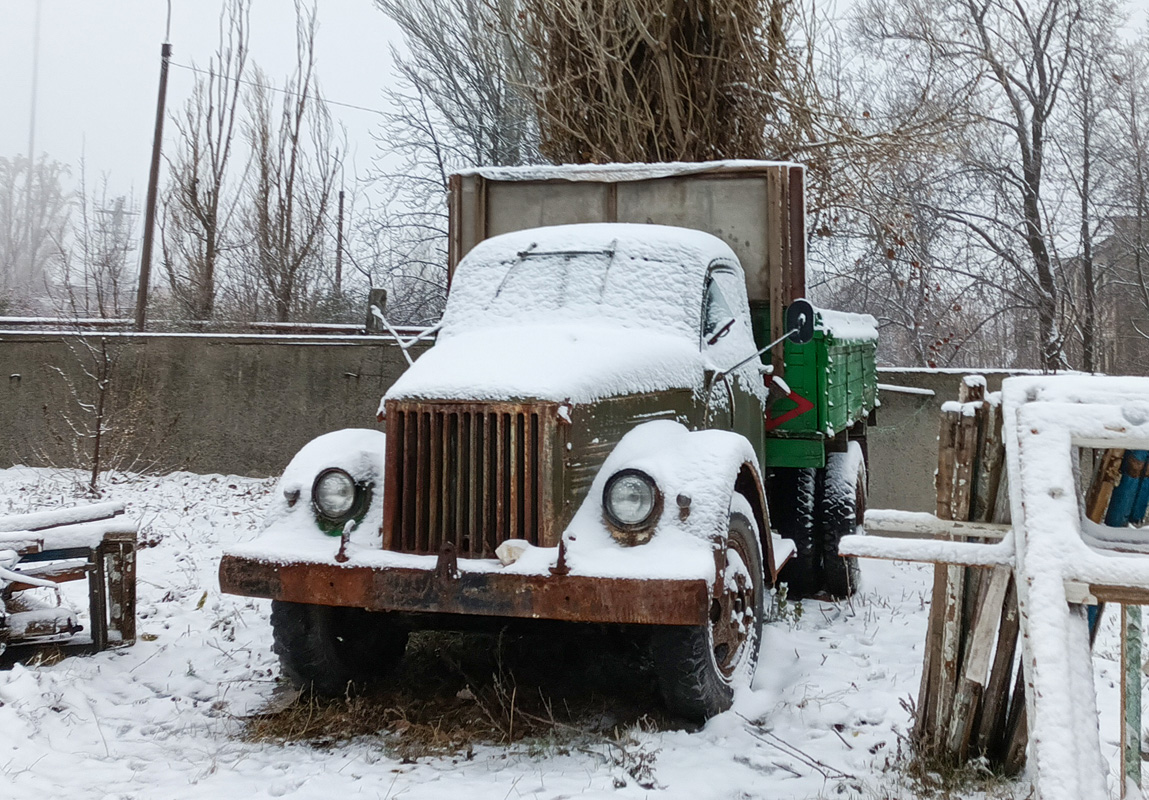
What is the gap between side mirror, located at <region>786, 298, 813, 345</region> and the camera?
5.09 metres

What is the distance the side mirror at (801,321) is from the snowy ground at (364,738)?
63.9 inches

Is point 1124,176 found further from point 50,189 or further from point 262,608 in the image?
point 50,189

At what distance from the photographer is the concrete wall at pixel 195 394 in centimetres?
1052

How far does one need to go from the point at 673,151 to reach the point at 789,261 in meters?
2.73

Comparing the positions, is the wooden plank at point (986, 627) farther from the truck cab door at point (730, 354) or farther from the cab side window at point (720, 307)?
the cab side window at point (720, 307)

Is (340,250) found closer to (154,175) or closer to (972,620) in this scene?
(154,175)

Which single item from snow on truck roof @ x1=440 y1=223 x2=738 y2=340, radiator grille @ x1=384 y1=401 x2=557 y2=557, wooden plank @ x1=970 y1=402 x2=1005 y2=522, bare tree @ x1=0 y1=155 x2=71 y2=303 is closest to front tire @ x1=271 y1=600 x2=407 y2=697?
radiator grille @ x1=384 y1=401 x2=557 y2=557

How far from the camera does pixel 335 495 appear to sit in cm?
430

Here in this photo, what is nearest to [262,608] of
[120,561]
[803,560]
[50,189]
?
[120,561]

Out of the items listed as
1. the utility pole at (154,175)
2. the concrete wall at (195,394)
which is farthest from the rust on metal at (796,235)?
the utility pole at (154,175)

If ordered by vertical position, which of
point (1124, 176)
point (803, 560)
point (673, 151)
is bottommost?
point (803, 560)

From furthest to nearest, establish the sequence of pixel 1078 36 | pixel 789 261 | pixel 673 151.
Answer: pixel 1078 36 < pixel 673 151 < pixel 789 261

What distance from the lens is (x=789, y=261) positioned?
5984mm

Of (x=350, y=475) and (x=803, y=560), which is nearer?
(x=350, y=475)
